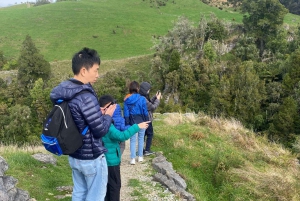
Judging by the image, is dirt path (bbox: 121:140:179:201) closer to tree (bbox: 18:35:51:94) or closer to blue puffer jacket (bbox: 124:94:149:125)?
blue puffer jacket (bbox: 124:94:149:125)

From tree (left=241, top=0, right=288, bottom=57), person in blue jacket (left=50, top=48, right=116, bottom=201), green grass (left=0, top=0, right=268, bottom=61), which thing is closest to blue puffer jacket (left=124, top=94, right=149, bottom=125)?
person in blue jacket (left=50, top=48, right=116, bottom=201)

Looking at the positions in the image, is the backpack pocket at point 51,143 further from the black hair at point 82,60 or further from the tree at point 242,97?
the tree at point 242,97

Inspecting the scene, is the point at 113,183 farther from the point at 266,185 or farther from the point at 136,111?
the point at 266,185

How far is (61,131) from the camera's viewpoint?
3465 mm

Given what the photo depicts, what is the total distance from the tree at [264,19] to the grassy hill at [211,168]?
39.6m

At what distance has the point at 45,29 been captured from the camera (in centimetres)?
6831

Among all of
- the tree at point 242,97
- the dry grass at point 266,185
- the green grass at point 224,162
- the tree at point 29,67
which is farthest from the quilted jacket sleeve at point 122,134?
the tree at point 29,67

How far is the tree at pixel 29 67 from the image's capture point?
42409 mm

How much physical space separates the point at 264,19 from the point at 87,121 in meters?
50.0

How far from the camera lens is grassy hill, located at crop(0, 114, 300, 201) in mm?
7105

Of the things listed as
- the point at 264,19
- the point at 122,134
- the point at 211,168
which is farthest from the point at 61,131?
the point at 264,19

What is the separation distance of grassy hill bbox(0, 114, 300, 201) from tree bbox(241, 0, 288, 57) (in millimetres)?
39629

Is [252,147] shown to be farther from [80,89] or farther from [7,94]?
[7,94]

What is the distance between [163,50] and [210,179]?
129ft
